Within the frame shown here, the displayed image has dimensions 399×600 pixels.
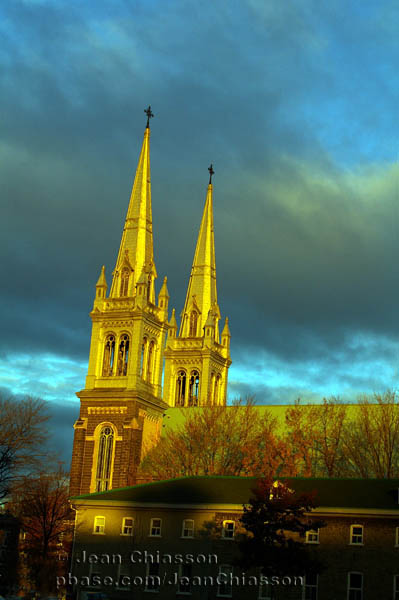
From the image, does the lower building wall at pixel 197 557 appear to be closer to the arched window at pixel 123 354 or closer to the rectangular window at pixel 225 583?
the rectangular window at pixel 225 583

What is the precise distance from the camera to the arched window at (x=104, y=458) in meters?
83.9

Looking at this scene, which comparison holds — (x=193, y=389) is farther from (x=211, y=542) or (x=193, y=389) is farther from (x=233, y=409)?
(x=211, y=542)

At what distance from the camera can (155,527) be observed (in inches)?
2073

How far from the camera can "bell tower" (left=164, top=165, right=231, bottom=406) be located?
101812 mm

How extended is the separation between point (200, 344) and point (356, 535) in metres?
55.4

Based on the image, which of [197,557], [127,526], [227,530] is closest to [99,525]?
[127,526]

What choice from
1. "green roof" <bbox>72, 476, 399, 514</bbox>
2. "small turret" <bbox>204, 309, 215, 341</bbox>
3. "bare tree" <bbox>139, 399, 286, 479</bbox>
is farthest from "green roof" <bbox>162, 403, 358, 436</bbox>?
"green roof" <bbox>72, 476, 399, 514</bbox>

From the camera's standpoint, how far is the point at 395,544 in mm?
47656

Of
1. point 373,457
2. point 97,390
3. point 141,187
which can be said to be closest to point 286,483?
point 373,457

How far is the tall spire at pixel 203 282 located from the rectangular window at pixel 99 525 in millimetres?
50598

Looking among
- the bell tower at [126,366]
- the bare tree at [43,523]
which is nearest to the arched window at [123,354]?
the bell tower at [126,366]

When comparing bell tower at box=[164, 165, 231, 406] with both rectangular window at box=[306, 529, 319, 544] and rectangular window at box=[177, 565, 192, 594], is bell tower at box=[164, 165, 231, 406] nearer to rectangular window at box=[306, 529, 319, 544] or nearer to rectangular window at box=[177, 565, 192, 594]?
rectangular window at box=[177, 565, 192, 594]

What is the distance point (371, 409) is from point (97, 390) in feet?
83.9

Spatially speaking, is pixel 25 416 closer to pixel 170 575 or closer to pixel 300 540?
pixel 170 575
